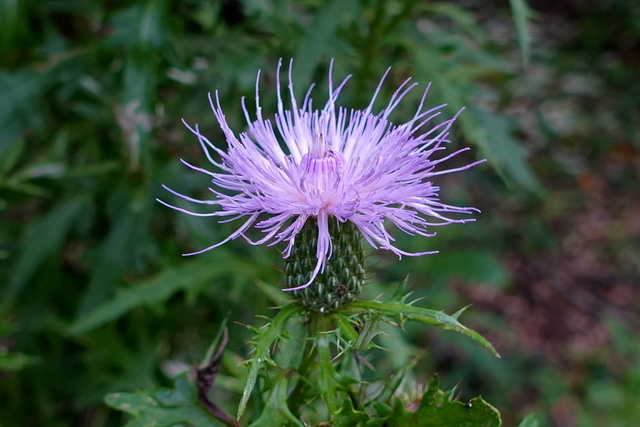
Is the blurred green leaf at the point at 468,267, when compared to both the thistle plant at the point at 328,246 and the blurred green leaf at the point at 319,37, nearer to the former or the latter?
the blurred green leaf at the point at 319,37

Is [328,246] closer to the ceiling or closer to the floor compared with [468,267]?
closer to the ceiling

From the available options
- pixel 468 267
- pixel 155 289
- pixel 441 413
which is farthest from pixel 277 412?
pixel 468 267

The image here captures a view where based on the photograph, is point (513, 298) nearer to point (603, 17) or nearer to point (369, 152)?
point (603, 17)

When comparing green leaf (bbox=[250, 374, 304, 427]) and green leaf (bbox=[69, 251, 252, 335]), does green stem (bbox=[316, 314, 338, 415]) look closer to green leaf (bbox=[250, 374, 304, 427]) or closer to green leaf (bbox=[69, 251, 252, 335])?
green leaf (bbox=[250, 374, 304, 427])

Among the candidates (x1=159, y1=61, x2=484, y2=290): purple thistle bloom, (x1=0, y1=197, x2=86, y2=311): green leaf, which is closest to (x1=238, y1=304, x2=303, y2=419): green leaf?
(x1=159, y1=61, x2=484, y2=290): purple thistle bloom

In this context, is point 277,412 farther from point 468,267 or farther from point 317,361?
point 468,267

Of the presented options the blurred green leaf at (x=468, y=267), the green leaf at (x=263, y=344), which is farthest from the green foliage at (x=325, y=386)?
the blurred green leaf at (x=468, y=267)
